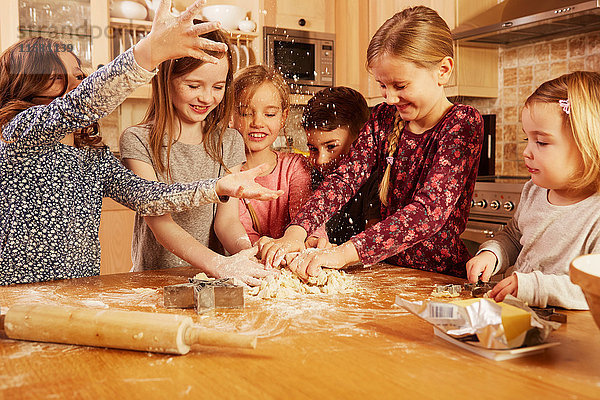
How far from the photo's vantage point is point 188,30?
1018 mm

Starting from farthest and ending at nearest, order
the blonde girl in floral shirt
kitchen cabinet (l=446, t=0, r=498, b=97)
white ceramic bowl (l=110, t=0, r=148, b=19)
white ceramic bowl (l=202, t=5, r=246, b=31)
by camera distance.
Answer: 1. kitchen cabinet (l=446, t=0, r=498, b=97)
2. white ceramic bowl (l=110, t=0, r=148, b=19)
3. white ceramic bowl (l=202, t=5, r=246, b=31)
4. the blonde girl in floral shirt

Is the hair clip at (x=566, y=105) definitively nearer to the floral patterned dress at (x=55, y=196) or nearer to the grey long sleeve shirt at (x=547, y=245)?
the grey long sleeve shirt at (x=547, y=245)

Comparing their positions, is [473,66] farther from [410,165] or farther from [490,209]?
[410,165]

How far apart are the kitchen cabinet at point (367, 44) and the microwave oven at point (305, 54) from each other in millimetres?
72

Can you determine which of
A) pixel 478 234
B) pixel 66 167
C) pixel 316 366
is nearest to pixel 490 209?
pixel 478 234

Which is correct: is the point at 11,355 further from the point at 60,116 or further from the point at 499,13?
the point at 499,13

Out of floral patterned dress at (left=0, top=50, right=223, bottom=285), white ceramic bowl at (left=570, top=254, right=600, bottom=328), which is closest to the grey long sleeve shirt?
white ceramic bowl at (left=570, top=254, right=600, bottom=328)

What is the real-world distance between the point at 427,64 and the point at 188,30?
21.8 inches

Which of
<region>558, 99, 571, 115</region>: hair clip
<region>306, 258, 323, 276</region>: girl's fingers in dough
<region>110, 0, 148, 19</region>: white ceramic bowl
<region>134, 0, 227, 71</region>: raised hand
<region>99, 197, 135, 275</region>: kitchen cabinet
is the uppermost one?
<region>110, 0, 148, 19</region>: white ceramic bowl

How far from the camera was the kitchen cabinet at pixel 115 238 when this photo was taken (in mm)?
2465

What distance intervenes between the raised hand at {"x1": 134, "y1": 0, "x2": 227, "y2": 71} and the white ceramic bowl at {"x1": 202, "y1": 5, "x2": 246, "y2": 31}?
837 mm

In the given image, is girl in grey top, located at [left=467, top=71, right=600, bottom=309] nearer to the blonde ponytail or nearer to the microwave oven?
the blonde ponytail

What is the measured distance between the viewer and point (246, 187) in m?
1.09

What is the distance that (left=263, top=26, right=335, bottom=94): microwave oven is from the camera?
2125 millimetres
